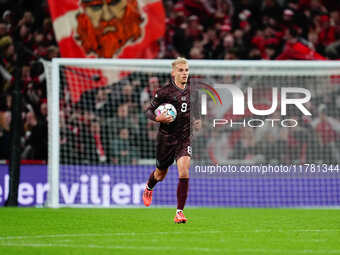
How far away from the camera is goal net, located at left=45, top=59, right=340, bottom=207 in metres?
13.3

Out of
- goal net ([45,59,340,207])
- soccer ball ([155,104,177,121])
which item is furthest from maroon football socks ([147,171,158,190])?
goal net ([45,59,340,207])

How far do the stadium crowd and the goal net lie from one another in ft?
0.10

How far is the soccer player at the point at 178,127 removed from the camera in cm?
884

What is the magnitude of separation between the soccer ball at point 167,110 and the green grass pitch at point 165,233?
1355 mm

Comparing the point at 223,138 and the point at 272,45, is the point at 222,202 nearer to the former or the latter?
the point at 223,138

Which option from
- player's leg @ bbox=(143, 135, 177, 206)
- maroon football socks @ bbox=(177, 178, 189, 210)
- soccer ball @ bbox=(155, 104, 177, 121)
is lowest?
maroon football socks @ bbox=(177, 178, 189, 210)

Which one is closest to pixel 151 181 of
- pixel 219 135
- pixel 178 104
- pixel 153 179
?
pixel 153 179

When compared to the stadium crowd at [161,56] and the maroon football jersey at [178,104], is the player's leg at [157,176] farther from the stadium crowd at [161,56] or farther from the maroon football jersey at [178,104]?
the stadium crowd at [161,56]

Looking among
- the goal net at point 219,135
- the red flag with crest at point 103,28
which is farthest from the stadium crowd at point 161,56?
the red flag with crest at point 103,28

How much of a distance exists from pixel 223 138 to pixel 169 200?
1.63 meters

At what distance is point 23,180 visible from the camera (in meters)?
13.3

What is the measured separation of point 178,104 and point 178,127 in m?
0.29

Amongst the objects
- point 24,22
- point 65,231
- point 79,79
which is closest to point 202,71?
point 79,79

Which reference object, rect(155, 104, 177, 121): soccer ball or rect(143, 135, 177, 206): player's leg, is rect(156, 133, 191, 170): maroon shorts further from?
rect(155, 104, 177, 121): soccer ball
